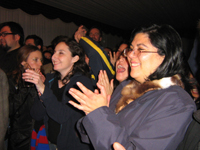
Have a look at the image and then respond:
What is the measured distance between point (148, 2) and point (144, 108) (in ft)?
19.0

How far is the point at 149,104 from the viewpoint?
3.07ft

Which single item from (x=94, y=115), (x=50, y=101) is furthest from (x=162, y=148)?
(x=50, y=101)

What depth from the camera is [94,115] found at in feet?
2.92

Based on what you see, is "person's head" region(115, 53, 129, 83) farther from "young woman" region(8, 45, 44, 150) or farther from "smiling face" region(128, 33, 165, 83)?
"young woman" region(8, 45, 44, 150)

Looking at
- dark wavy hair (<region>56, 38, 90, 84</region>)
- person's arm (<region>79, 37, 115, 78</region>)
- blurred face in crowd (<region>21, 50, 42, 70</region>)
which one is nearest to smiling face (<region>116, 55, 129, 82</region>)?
person's arm (<region>79, 37, 115, 78</region>)

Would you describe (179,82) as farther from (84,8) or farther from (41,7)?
(84,8)

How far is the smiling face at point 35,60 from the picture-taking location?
87.9 inches

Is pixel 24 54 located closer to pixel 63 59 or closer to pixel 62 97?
pixel 63 59

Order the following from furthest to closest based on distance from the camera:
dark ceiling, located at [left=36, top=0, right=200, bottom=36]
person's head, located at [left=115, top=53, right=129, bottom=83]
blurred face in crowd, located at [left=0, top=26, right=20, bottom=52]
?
1. dark ceiling, located at [left=36, top=0, right=200, bottom=36]
2. blurred face in crowd, located at [left=0, top=26, right=20, bottom=52]
3. person's head, located at [left=115, top=53, right=129, bottom=83]

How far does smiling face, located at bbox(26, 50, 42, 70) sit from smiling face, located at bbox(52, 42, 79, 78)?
572mm

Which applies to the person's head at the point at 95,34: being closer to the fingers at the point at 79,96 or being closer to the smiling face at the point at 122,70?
the smiling face at the point at 122,70

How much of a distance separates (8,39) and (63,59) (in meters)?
1.58

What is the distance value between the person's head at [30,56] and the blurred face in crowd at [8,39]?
0.64 m

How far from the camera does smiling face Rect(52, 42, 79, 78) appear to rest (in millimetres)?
1844
